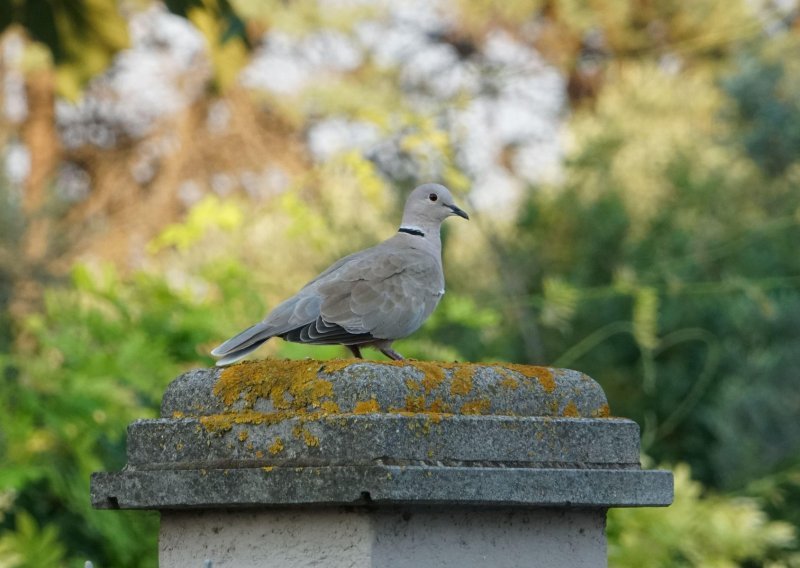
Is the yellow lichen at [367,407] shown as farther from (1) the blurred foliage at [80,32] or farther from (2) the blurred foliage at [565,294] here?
(1) the blurred foliage at [80,32]

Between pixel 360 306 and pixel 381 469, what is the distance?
116 cm

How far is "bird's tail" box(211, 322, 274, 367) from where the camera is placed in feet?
10.3

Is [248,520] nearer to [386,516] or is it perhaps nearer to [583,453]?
[386,516]

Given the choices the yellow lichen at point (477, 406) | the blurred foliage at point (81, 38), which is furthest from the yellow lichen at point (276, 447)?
the blurred foliage at point (81, 38)

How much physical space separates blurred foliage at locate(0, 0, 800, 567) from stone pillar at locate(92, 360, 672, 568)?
242 cm

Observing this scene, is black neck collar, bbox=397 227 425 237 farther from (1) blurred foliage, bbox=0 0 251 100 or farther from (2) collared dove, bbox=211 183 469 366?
(1) blurred foliage, bbox=0 0 251 100

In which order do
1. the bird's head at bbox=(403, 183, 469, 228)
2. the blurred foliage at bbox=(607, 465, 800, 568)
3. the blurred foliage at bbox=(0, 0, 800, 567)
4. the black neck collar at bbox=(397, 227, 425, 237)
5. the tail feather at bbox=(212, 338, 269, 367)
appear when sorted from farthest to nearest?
the blurred foliage at bbox=(607, 465, 800, 568), the blurred foliage at bbox=(0, 0, 800, 567), the bird's head at bbox=(403, 183, 469, 228), the black neck collar at bbox=(397, 227, 425, 237), the tail feather at bbox=(212, 338, 269, 367)

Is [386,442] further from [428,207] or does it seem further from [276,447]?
[428,207]

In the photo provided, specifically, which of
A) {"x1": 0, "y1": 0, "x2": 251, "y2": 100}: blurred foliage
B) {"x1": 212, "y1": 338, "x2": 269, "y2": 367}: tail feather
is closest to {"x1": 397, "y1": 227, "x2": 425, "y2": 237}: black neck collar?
{"x1": 212, "y1": 338, "x2": 269, "y2": 367}: tail feather

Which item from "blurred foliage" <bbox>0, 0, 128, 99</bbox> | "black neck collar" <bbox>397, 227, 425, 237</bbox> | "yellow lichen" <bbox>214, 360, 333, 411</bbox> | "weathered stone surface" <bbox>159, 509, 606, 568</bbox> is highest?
"blurred foliage" <bbox>0, 0, 128, 99</bbox>

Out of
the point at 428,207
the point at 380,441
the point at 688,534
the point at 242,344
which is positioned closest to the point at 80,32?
the point at 428,207

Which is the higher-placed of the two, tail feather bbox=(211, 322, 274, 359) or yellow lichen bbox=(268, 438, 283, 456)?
tail feather bbox=(211, 322, 274, 359)

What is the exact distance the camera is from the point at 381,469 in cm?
229

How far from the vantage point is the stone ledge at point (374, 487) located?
2309 millimetres
